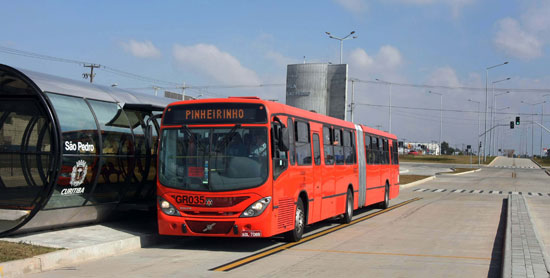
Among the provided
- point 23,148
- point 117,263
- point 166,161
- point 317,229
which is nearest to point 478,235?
point 317,229

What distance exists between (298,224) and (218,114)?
2964mm

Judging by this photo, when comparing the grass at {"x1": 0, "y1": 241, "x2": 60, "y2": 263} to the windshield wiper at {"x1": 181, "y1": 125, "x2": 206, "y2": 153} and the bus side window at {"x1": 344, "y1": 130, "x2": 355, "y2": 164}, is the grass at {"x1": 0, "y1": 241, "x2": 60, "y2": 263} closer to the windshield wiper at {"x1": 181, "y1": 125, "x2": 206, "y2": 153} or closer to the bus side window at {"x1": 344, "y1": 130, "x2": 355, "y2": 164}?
the windshield wiper at {"x1": 181, "y1": 125, "x2": 206, "y2": 153}

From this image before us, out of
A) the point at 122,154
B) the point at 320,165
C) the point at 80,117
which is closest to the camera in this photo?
the point at 80,117

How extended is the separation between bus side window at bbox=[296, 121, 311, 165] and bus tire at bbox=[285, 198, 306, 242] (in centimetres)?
90

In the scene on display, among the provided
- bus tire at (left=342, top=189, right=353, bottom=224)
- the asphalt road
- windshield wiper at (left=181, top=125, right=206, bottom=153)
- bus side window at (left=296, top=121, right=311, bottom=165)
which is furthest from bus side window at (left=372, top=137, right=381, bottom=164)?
windshield wiper at (left=181, top=125, right=206, bottom=153)

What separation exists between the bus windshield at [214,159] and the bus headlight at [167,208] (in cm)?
34

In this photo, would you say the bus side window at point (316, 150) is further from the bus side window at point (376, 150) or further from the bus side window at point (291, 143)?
the bus side window at point (376, 150)

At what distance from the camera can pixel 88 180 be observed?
13086mm

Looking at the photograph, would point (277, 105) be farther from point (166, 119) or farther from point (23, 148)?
point (23, 148)

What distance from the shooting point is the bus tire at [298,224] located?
13734 mm

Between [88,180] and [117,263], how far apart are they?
8.97ft

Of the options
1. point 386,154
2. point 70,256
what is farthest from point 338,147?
point 70,256

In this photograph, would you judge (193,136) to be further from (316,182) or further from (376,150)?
(376,150)

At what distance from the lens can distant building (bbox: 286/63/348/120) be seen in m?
61.5
